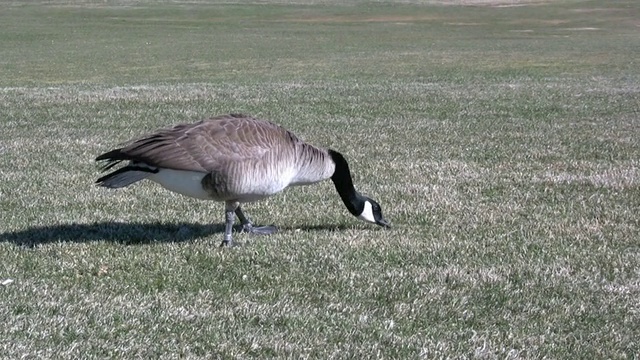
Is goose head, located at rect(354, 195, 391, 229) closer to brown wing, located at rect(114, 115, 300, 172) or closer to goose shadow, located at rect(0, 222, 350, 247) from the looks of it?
goose shadow, located at rect(0, 222, 350, 247)

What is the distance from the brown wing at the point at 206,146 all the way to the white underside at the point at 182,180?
99mm

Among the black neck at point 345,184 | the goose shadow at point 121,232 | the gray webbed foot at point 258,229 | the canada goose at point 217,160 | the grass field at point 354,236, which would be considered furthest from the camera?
the gray webbed foot at point 258,229

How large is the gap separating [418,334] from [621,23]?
62726 mm

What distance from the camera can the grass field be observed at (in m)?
5.73

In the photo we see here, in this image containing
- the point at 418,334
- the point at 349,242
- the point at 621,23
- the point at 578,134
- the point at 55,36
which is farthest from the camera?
the point at 621,23

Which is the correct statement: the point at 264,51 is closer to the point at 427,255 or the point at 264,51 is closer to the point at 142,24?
the point at 142,24

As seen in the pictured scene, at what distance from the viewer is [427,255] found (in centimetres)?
775

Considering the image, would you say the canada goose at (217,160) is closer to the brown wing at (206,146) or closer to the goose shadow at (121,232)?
the brown wing at (206,146)

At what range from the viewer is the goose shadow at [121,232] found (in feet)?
27.4

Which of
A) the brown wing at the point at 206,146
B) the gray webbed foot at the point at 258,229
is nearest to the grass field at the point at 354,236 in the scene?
the gray webbed foot at the point at 258,229

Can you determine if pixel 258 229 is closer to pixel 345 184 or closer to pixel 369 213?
pixel 345 184

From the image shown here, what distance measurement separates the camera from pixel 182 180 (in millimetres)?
7805

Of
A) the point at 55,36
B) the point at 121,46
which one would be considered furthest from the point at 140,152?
the point at 55,36

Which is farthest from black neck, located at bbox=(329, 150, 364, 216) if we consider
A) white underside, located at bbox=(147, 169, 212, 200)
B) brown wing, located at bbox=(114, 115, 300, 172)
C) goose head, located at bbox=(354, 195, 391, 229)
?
white underside, located at bbox=(147, 169, 212, 200)
